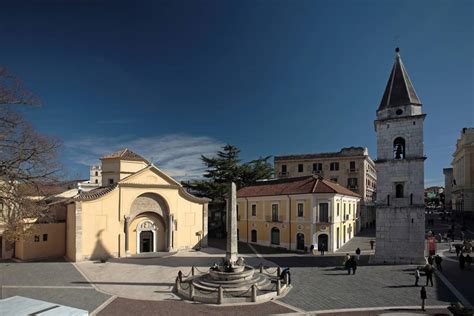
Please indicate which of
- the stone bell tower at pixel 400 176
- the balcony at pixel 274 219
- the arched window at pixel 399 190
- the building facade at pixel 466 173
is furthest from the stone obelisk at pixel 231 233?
the building facade at pixel 466 173

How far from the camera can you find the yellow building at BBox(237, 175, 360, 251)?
29.8 meters

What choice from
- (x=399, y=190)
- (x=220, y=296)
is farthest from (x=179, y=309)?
(x=399, y=190)

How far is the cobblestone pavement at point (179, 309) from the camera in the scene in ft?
46.5

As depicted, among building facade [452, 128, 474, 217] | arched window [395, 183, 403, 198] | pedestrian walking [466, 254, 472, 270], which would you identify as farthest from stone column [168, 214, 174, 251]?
building facade [452, 128, 474, 217]

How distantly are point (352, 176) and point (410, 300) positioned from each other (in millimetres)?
36016

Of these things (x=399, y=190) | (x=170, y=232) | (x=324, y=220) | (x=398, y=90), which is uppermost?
(x=398, y=90)

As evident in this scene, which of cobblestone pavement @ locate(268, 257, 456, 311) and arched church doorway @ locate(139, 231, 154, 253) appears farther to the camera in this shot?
arched church doorway @ locate(139, 231, 154, 253)

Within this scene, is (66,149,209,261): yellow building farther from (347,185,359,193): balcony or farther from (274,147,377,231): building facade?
(347,185,359,193): balcony

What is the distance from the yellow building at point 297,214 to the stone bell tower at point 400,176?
20.1 feet

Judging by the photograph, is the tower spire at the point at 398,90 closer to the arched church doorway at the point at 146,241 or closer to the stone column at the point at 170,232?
the stone column at the point at 170,232

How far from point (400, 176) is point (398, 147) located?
2512mm

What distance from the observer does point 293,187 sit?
1298 inches

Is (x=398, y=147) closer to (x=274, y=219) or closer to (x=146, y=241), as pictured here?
(x=274, y=219)

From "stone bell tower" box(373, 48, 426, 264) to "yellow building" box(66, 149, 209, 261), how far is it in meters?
17.8
